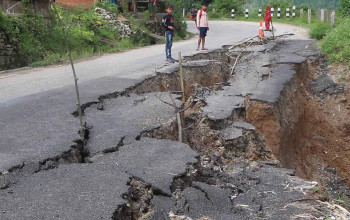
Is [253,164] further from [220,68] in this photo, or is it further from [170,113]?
[220,68]

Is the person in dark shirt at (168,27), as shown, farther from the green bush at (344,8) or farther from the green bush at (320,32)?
the green bush at (344,8)

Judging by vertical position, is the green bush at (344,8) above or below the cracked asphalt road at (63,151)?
above

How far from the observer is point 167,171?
349 cm

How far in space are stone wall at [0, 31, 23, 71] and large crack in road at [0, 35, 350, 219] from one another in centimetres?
549

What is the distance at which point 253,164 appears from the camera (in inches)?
174

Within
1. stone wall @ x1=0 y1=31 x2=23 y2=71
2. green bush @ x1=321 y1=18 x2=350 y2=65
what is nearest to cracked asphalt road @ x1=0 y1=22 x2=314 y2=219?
stone wall @ x1=0 y1=31 x2=23 y2=71

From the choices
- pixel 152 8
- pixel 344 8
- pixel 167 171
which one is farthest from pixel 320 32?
pixel 167 171

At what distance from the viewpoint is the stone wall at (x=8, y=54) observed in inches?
412

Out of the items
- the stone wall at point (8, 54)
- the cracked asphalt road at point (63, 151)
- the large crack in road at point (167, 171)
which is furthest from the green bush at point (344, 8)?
the cracked asphalt road at point (63, 151)

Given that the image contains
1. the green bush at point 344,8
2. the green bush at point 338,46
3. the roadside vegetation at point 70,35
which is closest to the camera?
the green bush at point 338,46

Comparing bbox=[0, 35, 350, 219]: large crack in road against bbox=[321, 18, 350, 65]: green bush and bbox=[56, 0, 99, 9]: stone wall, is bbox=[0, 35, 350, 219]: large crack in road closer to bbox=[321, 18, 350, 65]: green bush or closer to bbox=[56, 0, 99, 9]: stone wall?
bbox=[321, 18, 350, 65]: green bush

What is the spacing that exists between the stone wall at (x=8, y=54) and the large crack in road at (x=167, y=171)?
549 cm

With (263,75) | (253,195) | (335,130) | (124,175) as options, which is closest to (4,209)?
(124,175)

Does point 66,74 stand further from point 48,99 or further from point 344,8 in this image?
point 344,8
